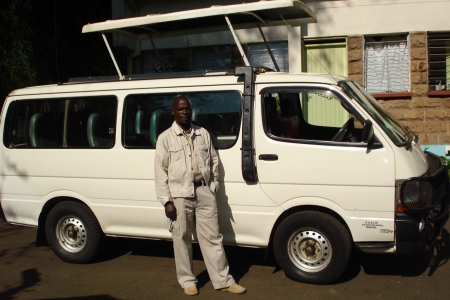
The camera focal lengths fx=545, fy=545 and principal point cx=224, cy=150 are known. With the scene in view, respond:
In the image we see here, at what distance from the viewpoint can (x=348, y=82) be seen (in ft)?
18.4

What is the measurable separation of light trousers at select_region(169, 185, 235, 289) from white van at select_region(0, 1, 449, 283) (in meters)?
0.32

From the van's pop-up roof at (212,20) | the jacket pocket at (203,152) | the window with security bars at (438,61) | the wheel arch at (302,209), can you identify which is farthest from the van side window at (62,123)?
the window with security bars at (438,61)

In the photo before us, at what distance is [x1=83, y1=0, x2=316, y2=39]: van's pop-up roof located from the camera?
18.9 ft

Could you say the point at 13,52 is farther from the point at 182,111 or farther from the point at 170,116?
the point at 182,111

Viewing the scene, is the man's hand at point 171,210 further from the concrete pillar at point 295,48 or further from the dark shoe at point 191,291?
the concrete pillar at point 295,48

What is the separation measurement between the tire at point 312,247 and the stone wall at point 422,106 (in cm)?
614

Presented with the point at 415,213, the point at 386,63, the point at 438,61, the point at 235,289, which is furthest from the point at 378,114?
the point at 438,61

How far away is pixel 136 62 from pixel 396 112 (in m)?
5.80

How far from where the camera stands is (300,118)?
587 cm

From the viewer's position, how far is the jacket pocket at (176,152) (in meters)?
5.19

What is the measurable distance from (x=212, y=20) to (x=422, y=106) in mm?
5815

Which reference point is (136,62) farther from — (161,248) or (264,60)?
(161,248)

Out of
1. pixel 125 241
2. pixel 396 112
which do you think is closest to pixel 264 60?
Answer: pixel 396 112

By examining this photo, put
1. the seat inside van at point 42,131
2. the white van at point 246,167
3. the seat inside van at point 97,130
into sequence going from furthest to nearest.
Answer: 1. the seat inside van at point 42,131
2. the seat inside van at point 97,130
3. the white van at point 246,167
